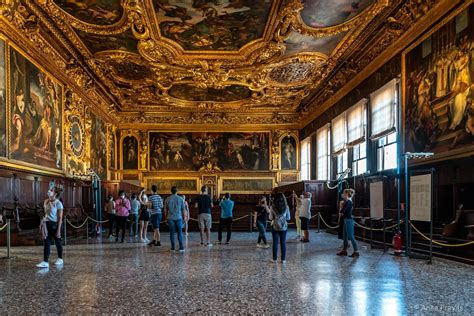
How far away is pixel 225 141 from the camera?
27719 mm

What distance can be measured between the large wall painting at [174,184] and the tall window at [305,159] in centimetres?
719

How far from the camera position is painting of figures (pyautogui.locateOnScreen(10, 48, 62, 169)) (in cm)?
1238

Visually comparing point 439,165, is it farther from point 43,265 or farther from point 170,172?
point 170,172

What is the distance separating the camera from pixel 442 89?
34.1 feet

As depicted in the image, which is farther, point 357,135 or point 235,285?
point 357,135

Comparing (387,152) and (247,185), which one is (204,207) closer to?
(387,152)

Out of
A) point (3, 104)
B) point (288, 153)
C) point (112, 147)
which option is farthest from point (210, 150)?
point (3, 104)

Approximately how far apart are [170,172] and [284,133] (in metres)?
8.13

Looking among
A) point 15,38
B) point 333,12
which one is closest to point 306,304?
point 333,12

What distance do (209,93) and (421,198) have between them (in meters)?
16.4

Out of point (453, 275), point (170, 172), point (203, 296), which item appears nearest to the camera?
point (203, 296)

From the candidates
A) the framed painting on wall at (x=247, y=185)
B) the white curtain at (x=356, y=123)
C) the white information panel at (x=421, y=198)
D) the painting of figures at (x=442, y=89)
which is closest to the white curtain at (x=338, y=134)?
the white curtain at (x=356, y=123)

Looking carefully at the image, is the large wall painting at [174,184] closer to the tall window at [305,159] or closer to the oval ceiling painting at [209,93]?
the oval ceiling painting at [209,93]

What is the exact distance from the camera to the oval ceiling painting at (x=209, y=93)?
886 inches
